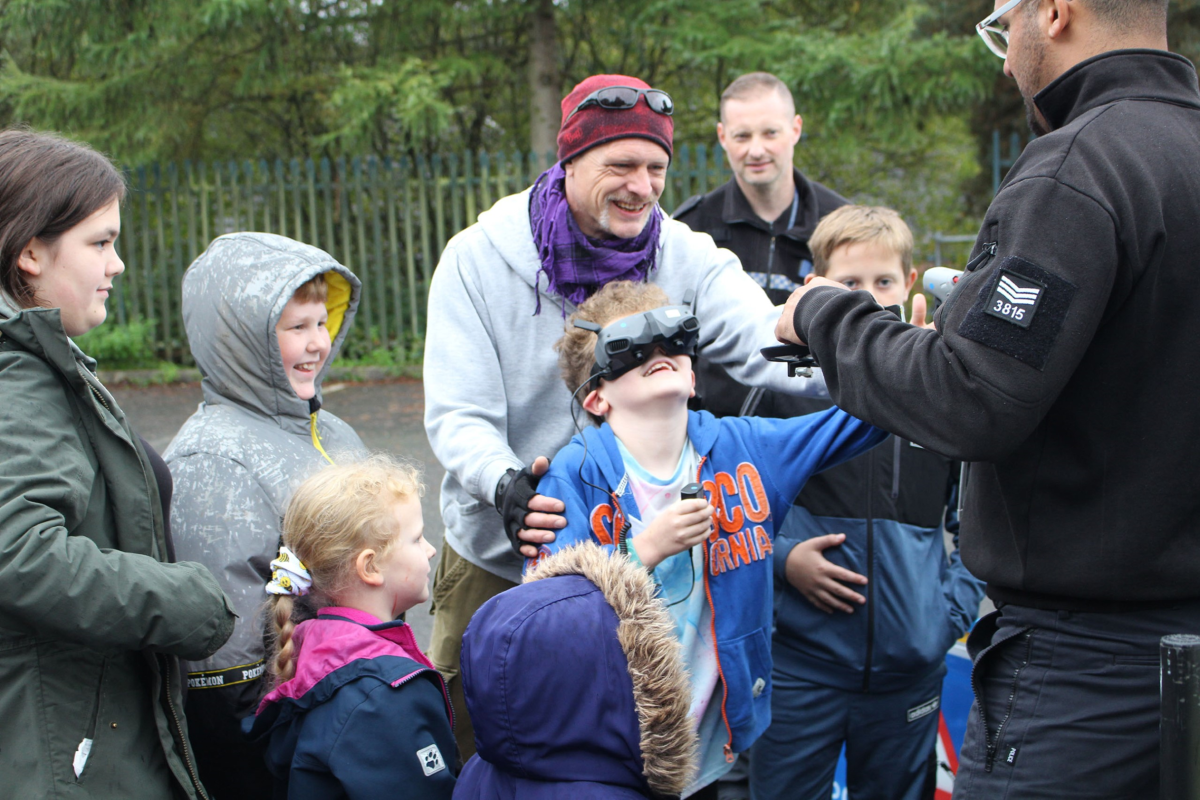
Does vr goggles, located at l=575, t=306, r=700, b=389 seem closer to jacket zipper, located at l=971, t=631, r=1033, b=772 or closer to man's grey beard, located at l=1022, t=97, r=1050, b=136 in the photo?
man's grey beard, located at l=1022, t=97, r=1050, b=136

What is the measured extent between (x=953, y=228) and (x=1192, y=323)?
461 inches

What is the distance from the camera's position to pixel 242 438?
8.41ft

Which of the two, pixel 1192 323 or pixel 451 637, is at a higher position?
pixel 1192 323

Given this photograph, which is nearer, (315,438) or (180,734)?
(180,734)

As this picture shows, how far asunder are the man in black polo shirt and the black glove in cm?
207

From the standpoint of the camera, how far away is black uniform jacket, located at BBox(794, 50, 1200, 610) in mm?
1737

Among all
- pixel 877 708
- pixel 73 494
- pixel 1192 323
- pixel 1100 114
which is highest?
pixel 1100 114

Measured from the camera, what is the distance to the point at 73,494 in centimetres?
186

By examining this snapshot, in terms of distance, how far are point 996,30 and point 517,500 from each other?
1.47 m

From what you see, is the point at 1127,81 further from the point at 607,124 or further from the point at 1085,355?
the point at 607,124

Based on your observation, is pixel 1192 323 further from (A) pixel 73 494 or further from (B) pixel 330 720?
(A) pixel 73 494

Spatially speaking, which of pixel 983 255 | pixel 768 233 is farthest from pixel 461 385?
pixel 768 233

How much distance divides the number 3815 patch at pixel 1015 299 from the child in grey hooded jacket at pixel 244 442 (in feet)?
5.50

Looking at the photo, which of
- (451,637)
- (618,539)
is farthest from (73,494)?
(451,637)
